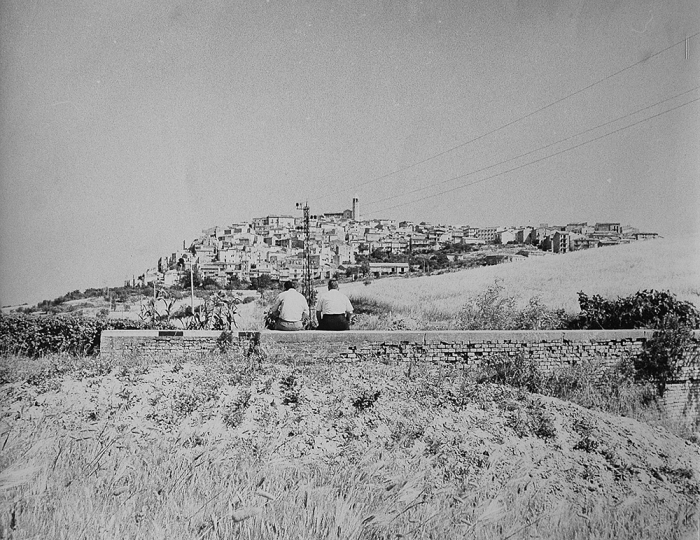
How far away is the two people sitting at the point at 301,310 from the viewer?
4848 millimetres

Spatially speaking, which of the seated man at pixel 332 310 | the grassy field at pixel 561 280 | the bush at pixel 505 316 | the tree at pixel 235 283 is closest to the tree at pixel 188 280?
the tree at pixel 235 283

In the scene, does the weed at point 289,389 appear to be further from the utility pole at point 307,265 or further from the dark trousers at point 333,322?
the utility pole at point 307,265

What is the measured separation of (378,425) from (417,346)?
919 millimetres

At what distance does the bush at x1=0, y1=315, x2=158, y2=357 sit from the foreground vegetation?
10 cm

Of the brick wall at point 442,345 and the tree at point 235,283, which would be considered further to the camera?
the tree at point 235,283

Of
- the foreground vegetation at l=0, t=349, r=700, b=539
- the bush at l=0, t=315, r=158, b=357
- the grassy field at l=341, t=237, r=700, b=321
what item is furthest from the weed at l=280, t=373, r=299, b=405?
the grassy field at l=341, t=237, r=700, b=321

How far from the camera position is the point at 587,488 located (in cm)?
382

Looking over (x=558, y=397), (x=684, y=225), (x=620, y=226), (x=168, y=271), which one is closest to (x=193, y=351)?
(x=168, y=271)

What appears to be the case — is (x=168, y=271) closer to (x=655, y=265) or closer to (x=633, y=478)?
(x=633, y=478)

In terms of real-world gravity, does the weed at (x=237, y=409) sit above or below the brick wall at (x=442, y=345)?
below

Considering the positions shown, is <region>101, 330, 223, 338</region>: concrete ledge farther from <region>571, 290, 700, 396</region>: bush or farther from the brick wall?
<region>571, 290, 700, 396</region>: bush

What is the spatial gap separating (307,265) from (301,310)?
46 cm

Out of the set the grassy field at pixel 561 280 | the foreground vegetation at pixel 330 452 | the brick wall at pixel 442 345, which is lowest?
the foreground vegetation at pixel 330 452

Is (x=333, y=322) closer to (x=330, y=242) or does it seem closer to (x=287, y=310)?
(x=287, y=310)
